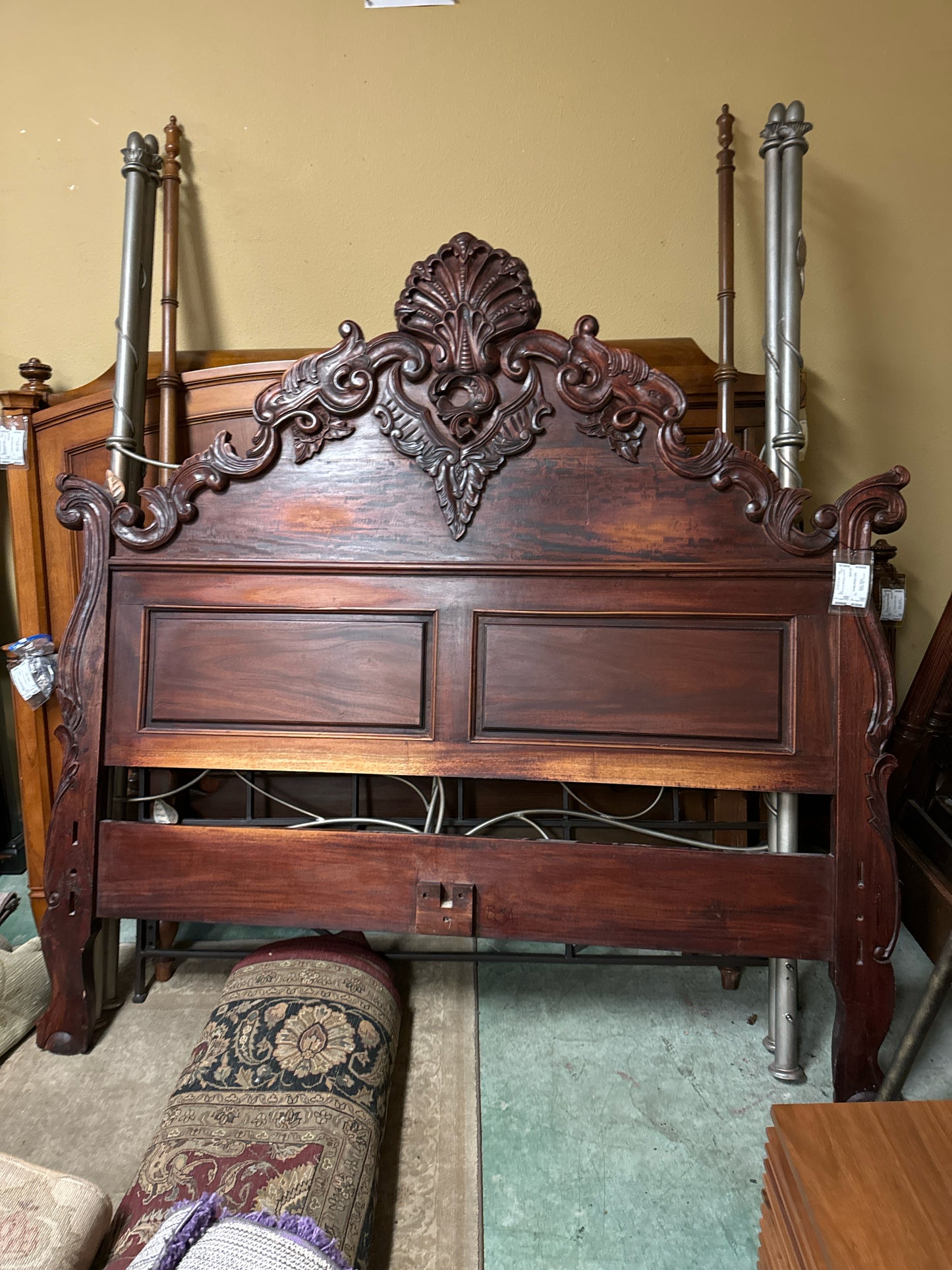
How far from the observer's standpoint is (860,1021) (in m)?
1.42

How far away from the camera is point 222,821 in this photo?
1700 millimetres

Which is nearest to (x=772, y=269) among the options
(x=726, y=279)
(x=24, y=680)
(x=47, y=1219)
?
(x=726, y=279)

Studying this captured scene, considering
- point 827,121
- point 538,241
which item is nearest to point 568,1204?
point 538,241

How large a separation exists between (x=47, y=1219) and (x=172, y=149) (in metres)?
2.40

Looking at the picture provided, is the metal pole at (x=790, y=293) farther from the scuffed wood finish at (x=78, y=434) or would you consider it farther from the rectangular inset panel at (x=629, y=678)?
the rectangular inset panel at (x=629, y=678)

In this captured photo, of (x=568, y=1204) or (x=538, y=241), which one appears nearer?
(x=568, y=1204)

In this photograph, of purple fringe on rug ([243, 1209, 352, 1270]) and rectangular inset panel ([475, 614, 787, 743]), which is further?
rectangular inset panel ([475, 614, 787, 743])

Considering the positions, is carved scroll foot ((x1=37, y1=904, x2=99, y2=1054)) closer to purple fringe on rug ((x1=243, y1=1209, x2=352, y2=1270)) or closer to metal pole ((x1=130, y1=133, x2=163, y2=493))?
purple fringe on rug ((x1=243, y1=1209, x2=352, y2=1270))

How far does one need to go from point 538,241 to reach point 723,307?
580mm

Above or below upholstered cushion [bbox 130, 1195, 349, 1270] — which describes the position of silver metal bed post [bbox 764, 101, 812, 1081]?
above

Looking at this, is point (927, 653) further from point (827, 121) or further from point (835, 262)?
point (827, 121)

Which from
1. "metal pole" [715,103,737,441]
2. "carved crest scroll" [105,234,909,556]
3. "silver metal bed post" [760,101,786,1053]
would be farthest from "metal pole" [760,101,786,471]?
"carved crest scroll" [105,234,909,556]

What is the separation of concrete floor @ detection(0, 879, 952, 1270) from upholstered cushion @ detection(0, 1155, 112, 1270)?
0.24m

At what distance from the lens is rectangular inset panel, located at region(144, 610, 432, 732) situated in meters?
1.55
